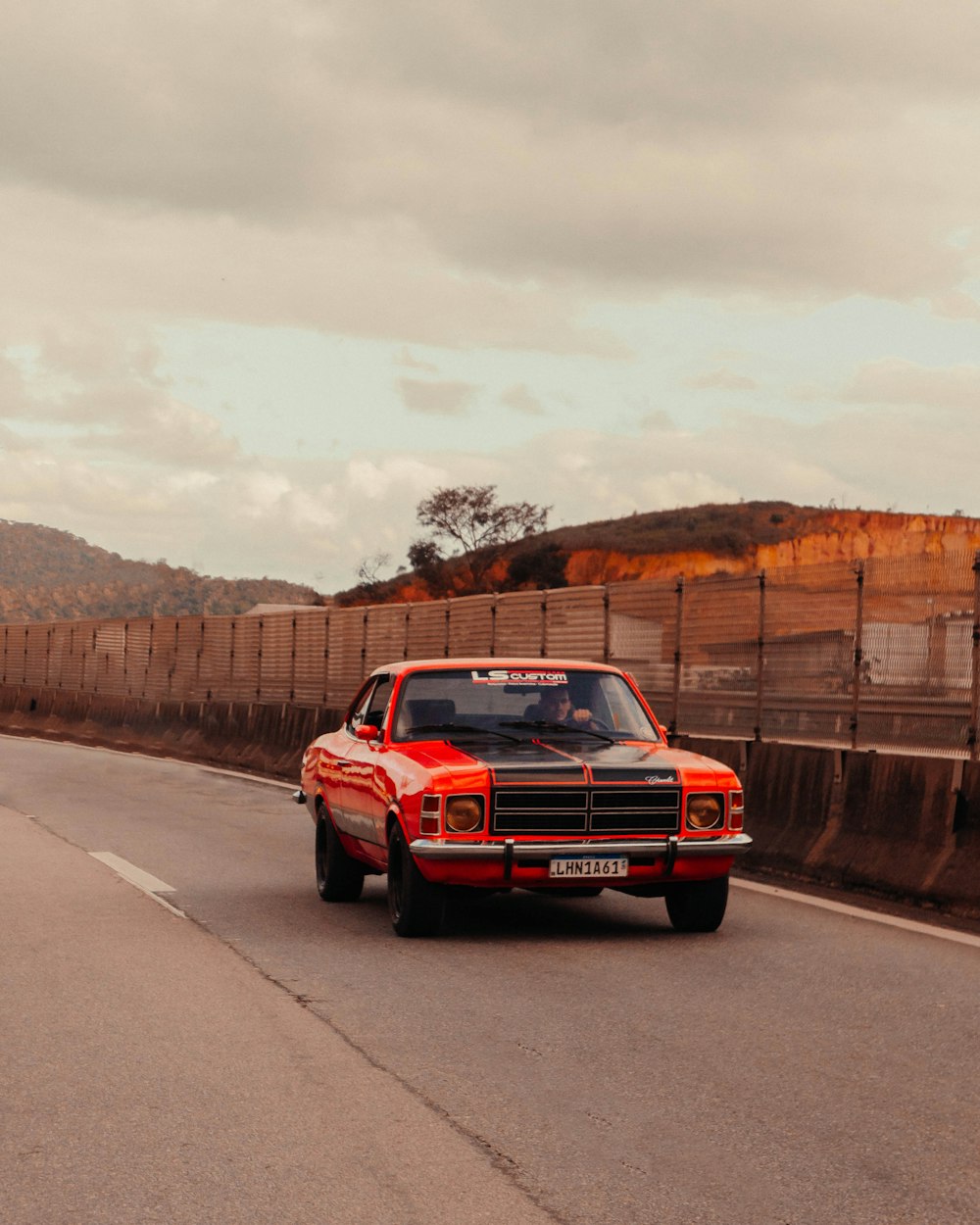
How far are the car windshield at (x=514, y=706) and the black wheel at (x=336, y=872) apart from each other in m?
1.23

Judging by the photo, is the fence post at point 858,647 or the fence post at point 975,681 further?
the fence post at point 858,647

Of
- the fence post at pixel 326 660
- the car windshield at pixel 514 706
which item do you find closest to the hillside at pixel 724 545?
the fence post at pixel 326 660

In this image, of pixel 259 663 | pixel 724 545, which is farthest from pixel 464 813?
pixel 724 545

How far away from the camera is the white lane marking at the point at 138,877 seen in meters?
11.7

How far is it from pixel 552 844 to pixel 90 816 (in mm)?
9812

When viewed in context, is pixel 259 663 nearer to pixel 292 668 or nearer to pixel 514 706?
pixel 292 668

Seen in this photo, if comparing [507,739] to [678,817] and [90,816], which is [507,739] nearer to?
[678,817]

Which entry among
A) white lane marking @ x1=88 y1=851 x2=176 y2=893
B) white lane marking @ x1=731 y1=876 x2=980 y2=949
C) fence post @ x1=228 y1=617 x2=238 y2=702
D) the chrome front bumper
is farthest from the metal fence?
fence post @ x1=228 y1=617 x2=238 y2=702

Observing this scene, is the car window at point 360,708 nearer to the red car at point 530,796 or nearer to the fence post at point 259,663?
the red car at point 530,796

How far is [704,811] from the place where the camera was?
396 inches

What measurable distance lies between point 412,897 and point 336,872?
6.18ft

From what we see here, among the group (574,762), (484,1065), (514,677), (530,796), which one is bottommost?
(484,1065)

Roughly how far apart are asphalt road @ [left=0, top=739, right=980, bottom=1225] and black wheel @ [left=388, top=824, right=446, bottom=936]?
212 millimetres

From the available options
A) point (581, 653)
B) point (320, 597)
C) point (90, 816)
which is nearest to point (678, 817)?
point (90, 816)
